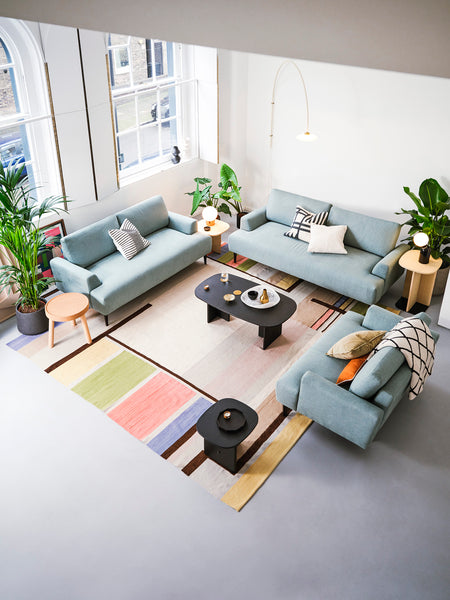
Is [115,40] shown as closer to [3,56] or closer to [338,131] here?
[3,56]

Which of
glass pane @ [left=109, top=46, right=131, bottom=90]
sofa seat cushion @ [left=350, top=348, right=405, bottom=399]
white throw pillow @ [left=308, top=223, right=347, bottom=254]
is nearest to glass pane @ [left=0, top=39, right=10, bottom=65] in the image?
glass pane @ [left=109, top=46, right=131, bottom=90]

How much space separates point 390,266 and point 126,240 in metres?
3.01

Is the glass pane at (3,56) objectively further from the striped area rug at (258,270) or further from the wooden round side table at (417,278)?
the wooden round side table at (417,278)

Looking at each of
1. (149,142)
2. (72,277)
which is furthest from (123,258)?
(149,142)

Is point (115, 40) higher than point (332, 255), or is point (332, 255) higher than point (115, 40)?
point (115, 40)

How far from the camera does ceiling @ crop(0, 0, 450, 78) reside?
51cm

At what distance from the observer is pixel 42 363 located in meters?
5.11

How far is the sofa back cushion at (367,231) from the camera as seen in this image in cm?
600

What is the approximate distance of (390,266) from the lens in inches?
224

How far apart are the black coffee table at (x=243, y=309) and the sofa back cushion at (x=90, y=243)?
1324 mm

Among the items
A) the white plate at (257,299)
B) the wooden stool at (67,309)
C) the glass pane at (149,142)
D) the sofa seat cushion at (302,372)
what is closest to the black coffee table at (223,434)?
the sofa seat cushion at (302,372)

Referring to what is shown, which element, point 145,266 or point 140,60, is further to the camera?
point 140,60

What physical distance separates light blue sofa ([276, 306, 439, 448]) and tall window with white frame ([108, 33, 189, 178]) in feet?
12.5

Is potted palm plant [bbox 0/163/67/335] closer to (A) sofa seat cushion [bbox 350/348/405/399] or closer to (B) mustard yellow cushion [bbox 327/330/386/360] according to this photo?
(B) mustard yellow cushion [bbox 327/330/386/360]
